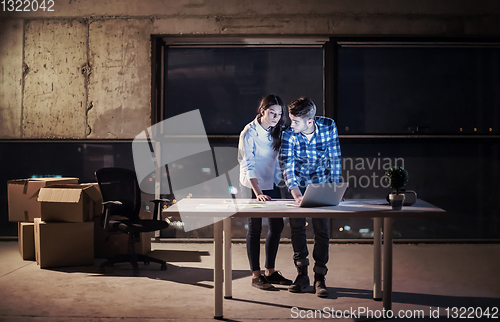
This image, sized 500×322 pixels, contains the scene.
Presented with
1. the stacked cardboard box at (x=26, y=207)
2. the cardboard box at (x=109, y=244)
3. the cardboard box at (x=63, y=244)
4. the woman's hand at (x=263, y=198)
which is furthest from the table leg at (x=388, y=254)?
the stacked cardboard box at (x=26, y=207)

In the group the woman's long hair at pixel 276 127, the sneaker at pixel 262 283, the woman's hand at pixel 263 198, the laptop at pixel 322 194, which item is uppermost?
→ the woman's long hair at pixel 276 127

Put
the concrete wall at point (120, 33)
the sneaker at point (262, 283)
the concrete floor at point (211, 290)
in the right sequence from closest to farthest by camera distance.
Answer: the concrete floor at point (211, 290)
the sneaker at point (262, 283)
the concrete wall at point (120, 33)

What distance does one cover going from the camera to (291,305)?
272 cm

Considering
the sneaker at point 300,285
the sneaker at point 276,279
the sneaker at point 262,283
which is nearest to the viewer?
the sneaker at point 300,285

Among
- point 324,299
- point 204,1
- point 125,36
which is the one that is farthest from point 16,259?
point 204,1

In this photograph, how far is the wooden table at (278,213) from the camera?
2.35m

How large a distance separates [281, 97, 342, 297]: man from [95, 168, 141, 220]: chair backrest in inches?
66.5

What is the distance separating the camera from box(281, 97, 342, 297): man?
2.84 m

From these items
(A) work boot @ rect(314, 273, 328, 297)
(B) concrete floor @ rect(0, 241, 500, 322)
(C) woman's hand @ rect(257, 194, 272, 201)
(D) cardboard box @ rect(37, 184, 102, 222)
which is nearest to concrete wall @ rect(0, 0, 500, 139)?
(D) cardboard box @ rect(37, 184, 102, 222)

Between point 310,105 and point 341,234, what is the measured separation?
7.96ft

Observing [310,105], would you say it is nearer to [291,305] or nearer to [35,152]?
[291,305]

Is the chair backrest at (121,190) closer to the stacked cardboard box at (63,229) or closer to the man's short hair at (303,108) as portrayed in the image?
the stacked cardboard box at (63,229)

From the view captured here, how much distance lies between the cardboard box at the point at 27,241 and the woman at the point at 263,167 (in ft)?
7.25

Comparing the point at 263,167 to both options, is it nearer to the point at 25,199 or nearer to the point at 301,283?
the point at 301,283
